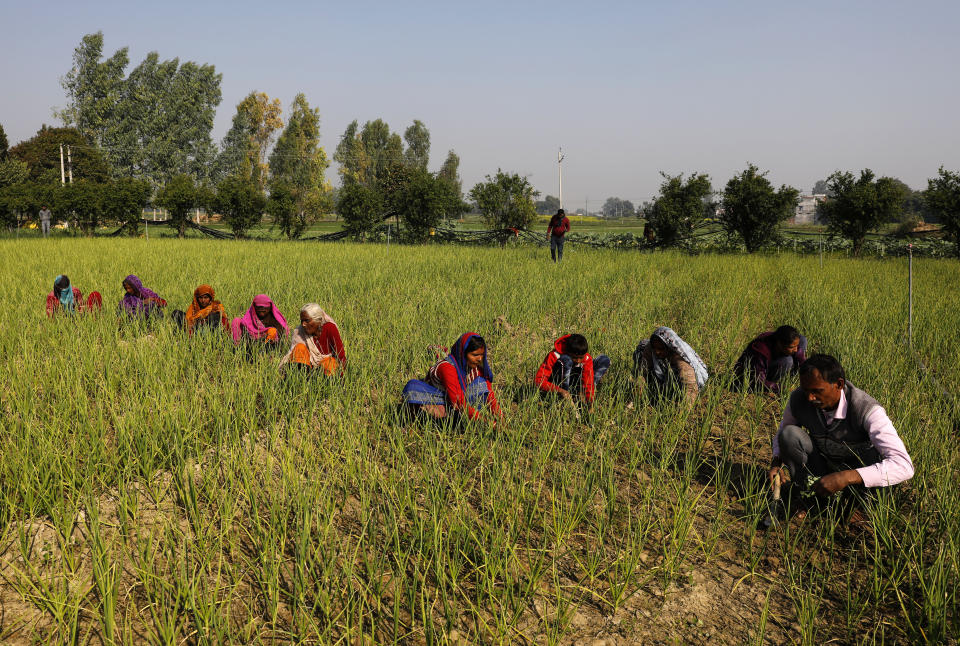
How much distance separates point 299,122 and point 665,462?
37.0 m

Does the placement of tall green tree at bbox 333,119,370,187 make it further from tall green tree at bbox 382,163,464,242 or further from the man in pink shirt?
the man in pink shirt

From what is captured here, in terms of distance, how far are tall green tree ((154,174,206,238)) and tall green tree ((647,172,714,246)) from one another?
16879 mm

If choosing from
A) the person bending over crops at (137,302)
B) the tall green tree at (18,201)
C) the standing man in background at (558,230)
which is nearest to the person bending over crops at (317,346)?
the person bending over crops at (137,302)

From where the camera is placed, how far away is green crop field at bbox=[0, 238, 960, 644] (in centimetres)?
198

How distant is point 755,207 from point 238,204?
1813 centimetres

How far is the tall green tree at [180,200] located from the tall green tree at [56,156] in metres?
16.9

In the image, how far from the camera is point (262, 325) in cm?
508

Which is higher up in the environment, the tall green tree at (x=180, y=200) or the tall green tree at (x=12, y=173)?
the tall green tree at (x=12, y=173)

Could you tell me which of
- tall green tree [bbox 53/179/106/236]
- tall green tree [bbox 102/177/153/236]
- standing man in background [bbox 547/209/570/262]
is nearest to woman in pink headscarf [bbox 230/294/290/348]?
standing man in background [bbox 547/209/570/262]

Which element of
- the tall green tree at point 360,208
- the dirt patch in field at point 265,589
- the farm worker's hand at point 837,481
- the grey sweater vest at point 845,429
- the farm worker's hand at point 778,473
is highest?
the tall green tree at point 360,208

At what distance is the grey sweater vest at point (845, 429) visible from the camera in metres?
2.58

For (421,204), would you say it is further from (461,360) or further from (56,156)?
(56,156)

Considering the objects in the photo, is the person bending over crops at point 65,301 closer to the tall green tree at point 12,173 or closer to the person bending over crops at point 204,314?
the person bending over crops at point 204,314

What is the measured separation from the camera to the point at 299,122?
35438mm
